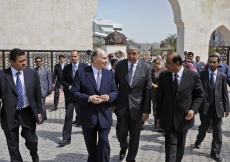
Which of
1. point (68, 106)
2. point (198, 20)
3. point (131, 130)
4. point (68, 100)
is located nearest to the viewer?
point (131, 130)

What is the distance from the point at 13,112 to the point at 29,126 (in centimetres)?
36

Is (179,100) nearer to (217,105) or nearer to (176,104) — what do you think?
(176,104)

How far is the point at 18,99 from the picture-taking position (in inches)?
150

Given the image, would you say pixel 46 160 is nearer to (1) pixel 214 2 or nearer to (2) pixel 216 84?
(2) pixel 216 84

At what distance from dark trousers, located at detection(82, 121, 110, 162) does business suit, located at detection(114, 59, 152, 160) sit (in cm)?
56

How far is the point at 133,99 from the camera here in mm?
4145

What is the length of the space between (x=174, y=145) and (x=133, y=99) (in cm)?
95

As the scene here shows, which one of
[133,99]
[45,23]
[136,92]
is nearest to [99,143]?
[133,99]

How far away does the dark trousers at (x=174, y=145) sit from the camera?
366 centimetres

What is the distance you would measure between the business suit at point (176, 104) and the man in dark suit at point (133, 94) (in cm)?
44

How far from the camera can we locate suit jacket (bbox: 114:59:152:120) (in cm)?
414

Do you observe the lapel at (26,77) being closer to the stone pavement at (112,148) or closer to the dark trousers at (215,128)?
the stone pavement at (112,148)

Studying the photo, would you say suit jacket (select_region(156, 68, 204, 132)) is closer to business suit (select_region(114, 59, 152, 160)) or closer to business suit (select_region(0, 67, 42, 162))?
business suit (select_region(114, 59, 152, 160))

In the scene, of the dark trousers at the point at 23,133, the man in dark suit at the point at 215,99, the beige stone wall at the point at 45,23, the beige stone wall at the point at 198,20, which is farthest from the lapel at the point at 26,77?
the beige stone wall at the point at 198,20
